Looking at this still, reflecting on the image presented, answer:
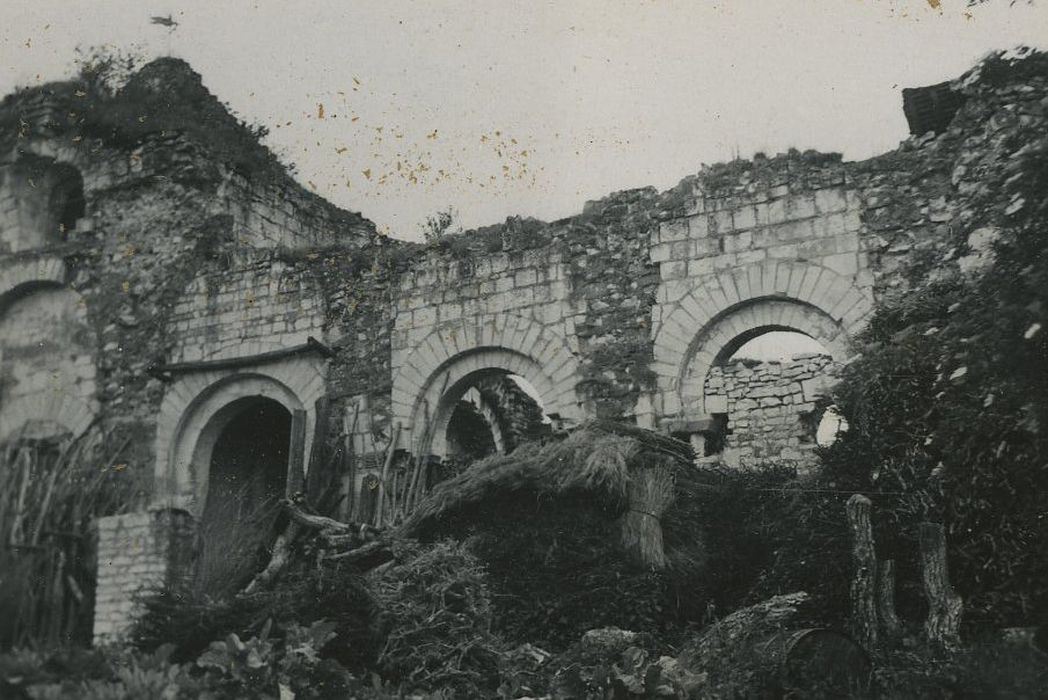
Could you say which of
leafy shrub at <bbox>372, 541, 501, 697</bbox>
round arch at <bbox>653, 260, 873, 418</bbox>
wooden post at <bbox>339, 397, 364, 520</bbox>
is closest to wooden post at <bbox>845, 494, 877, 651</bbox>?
leafy shrub at <bbox>372, 541, 501, 697</bbox>

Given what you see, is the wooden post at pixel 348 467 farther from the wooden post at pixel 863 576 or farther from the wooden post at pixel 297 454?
the wooden post at pixel 863 576

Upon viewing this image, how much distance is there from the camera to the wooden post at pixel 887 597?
774 cm

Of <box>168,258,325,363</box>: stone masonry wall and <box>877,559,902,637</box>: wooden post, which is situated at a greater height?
<box>168,258,325,363</box>: stone masonry wall

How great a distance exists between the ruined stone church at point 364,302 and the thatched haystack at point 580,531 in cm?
201

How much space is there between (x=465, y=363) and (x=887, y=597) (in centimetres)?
641

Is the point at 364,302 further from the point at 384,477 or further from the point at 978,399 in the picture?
the point at 978,399

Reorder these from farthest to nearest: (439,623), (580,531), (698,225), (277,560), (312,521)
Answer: (698,225) < (312,521) < (277,560) < (580,531) < (439,623)

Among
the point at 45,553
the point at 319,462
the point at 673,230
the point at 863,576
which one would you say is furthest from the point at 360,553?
the point at 673,230

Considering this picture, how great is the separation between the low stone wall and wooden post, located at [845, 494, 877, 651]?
3.38 meters

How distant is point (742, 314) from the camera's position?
11984 mm

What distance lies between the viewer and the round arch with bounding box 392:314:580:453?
12.8 m

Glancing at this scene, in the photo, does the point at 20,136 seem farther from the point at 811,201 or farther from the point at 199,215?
the point at 811,201

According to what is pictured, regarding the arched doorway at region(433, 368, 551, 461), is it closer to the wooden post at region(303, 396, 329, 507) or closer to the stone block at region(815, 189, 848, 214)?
the wooden post at region(303, 396, 329, 507)

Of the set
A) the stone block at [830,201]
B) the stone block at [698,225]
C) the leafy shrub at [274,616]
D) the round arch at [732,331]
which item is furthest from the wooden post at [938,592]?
the stone block at [698,225]
